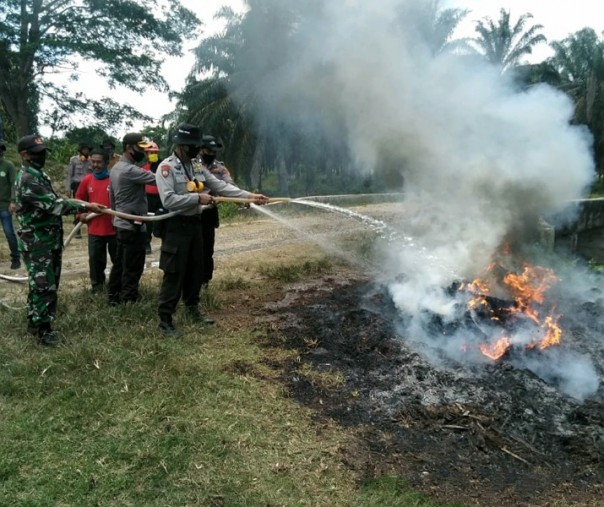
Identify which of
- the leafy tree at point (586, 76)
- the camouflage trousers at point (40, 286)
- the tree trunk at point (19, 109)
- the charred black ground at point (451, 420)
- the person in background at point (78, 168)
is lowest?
the charred black ground at point (451, 420)

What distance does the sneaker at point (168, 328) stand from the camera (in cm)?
498

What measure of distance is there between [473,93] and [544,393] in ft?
15.3

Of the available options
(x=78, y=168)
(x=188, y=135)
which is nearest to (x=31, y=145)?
(x=188, y=135)

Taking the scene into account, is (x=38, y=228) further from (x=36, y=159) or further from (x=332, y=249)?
(x=332, y=249)

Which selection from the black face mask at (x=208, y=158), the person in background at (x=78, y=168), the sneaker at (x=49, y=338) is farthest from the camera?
the person in background at (x=78, y=168)

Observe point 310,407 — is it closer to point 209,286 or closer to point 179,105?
point 209,286

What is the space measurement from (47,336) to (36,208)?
118 cm

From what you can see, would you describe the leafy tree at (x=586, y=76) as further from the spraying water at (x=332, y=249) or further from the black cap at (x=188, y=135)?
the black cap at (x=188, y=135)

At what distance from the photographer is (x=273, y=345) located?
501cm

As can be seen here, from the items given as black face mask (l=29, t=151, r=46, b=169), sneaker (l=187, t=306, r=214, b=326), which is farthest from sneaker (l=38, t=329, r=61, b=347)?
black face mask (l=29, t=151, r=46, b=169)

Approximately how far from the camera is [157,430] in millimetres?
3404

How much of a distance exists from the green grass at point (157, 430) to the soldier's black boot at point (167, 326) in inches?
4.5

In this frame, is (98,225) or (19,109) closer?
(98,225)

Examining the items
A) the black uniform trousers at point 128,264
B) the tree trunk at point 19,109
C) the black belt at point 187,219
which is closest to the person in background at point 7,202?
the black uniform trousers at point 128,264
